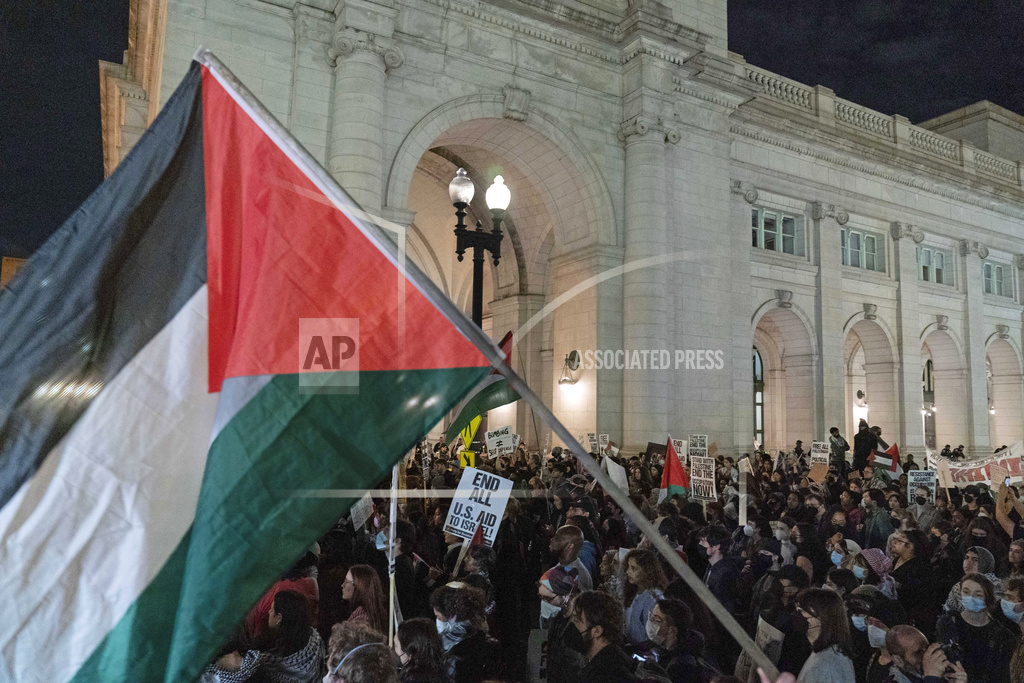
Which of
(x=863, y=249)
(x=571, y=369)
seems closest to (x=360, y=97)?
(x=571, y=369)

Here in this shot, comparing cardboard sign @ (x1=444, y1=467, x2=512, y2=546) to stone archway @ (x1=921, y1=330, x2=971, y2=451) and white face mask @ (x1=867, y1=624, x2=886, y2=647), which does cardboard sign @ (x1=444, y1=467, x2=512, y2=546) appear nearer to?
white face mask @ (x1=867, y1=624, x2=886, y2=647)

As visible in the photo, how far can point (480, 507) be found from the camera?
6.07 meters

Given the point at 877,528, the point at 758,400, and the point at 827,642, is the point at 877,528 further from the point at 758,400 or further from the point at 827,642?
the point at 758,400

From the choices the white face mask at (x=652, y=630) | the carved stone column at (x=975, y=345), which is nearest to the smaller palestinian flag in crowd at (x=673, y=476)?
the white face mask at (x=652, y=630)

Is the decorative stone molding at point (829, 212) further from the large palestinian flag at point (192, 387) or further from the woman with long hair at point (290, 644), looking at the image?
the large palestinian flag at point (192, 387)

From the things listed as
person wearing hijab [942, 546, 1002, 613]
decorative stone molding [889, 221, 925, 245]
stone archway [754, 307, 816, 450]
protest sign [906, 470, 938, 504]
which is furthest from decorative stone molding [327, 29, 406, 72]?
decorative stone molding [889, 221, 925, 245]

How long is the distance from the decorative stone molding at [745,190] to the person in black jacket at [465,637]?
67.4 ft

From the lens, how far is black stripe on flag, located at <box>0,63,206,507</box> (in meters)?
2.23

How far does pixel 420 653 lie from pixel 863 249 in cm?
2727

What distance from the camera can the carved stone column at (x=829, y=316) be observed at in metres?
23.8

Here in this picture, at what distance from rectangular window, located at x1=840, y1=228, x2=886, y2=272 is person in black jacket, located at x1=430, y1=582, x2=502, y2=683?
82.0ft

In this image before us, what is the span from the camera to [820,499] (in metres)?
9.12

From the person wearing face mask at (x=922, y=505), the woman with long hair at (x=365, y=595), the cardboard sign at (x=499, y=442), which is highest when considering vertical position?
the cardboard sign at (x=499, y=442)

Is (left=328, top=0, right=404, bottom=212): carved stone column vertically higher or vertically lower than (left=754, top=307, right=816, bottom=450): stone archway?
higher
